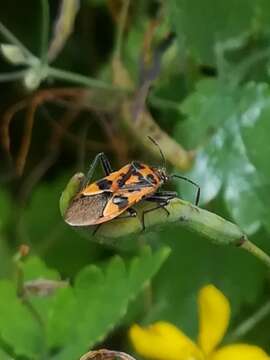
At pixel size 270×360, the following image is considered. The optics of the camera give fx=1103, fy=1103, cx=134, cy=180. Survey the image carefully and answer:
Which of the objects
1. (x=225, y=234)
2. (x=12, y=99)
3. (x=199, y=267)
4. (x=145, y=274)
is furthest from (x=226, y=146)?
(x=12, y=99)

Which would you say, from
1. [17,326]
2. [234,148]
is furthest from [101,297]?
[234,148]

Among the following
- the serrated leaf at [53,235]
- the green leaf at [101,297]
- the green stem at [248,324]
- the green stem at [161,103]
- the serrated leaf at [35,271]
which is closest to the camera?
the green leaf at [101,297]

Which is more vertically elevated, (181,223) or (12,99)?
(181,223)

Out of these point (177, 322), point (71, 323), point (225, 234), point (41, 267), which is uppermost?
point (225, 234)

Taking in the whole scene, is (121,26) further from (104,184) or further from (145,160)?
(104,184)

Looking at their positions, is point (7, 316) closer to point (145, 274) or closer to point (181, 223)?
point (145, 274)

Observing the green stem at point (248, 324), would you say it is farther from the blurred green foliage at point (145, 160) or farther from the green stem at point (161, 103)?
the green stem at point (161, 103)

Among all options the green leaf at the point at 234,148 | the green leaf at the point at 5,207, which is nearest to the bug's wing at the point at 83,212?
the green leaf at the point at 234,148
